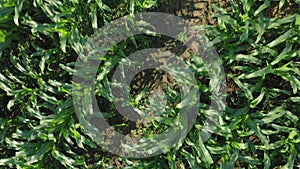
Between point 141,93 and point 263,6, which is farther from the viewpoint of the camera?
point 141,93

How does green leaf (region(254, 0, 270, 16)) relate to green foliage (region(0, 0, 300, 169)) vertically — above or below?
above

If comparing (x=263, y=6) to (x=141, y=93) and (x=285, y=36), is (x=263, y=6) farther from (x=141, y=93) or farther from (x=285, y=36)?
(x=141, y=93)

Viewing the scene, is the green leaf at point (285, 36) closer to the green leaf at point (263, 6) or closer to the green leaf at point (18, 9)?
the green leaf at point (263, 6)

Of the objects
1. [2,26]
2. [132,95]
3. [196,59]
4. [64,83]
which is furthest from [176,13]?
[2,26]

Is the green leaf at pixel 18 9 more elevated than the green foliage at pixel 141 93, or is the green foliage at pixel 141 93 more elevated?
the green leaf at pixel 18 9

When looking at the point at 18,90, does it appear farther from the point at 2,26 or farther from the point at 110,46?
the point at 110,46

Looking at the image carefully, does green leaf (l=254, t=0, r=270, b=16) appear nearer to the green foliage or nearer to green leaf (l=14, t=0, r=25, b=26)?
the green foliage

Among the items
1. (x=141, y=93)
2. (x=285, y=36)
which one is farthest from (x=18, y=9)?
(x=285, y=36)

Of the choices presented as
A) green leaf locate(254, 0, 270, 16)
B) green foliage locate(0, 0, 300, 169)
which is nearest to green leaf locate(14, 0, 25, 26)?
green foliage locate(0, 0, 300, 169)

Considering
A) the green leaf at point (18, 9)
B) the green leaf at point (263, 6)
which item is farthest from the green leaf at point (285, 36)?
the green leaf at point (18, 9)

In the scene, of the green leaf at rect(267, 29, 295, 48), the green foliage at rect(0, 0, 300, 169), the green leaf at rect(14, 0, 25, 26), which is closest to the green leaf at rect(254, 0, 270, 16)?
the green foliage at rect(0, 0, 300, 169)

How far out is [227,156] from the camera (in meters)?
2.40

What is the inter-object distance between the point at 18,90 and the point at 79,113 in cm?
37

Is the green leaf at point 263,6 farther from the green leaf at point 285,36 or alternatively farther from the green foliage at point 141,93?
the green leaf at point 285,36
